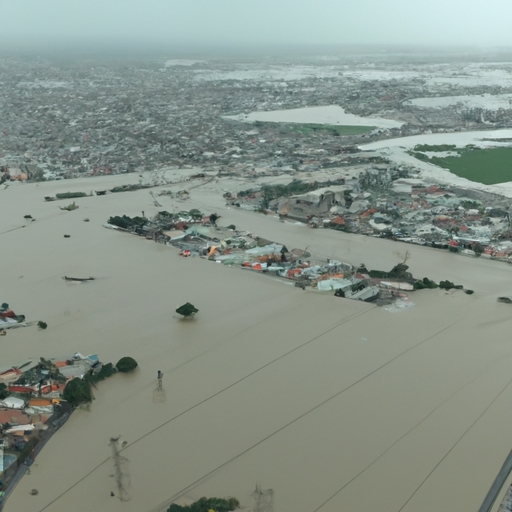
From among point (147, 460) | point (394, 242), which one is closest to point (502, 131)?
point (394, 242)

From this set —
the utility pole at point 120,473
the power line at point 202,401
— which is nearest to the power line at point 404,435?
the utility pole at point 120,473

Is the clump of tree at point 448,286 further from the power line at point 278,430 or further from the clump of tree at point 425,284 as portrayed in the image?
the power line at point 278,430

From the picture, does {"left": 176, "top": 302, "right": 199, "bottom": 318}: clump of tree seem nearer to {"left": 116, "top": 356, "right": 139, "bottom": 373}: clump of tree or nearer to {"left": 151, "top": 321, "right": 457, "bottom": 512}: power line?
{"left": 116, "top": 356, "right": 139, "bottom": 373}: clump of tree

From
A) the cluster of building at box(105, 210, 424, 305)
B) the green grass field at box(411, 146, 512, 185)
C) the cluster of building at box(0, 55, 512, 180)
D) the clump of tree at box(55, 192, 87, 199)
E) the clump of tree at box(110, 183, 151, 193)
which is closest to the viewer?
the cluster of building at box(105, 210, 424, 305)

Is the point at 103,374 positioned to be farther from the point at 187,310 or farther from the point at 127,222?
the point at 127,222

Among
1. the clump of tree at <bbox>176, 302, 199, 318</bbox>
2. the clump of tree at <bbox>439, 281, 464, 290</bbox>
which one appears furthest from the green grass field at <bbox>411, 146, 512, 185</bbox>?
the clump of tree at <bbox>176, 302, 199, 318</bbox>

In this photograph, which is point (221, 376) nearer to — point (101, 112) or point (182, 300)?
point (182, 300)

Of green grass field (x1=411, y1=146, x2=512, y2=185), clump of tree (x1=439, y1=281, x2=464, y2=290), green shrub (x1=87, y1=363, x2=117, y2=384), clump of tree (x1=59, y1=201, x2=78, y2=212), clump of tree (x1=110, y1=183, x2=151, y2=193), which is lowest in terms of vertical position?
green shrub (x1=87, y1=363, x2=117, y2=384)
